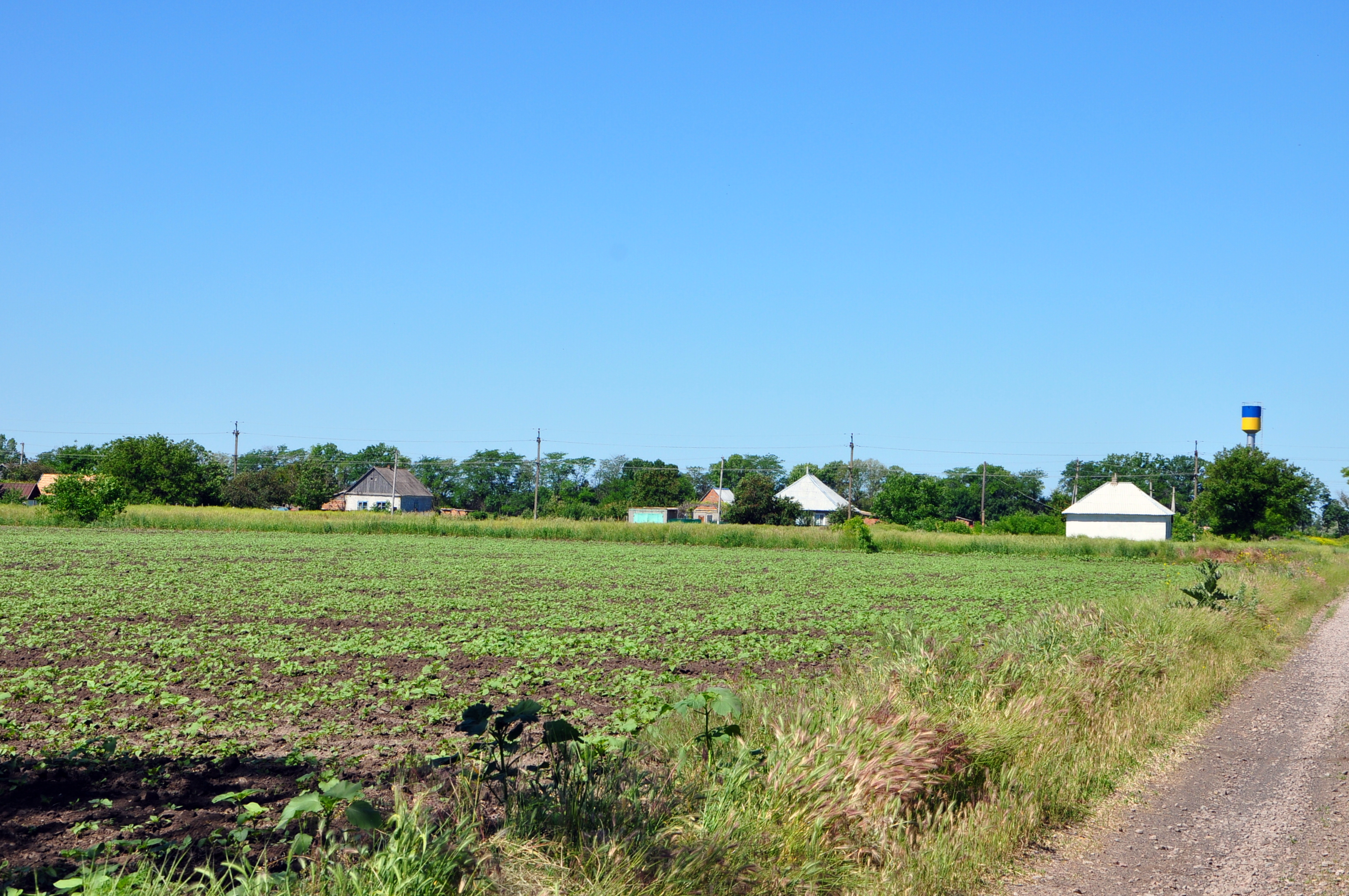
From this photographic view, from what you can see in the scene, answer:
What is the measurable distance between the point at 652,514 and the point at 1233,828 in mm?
91288

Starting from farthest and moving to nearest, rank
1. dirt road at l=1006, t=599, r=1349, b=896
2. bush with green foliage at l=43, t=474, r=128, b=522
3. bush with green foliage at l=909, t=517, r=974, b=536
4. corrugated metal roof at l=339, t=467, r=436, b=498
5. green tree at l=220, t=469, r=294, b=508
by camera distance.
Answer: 1. corrugated metal roof at l=339, t=467, r=436, b=498
2. green tree at l=220, t=469, r=294, b=508
3. bush with green foliage at l=909, t=517, r=974, b=536
4. bush with green foliage at l=43, t=474, r=128, b=522
5. dirt road at l=1006, t=599, r=1349, b=896

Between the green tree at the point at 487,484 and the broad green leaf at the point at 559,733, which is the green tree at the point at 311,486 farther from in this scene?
the broad green leaf at the point at 559,733

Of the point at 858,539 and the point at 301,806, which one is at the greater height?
the point at 301,806

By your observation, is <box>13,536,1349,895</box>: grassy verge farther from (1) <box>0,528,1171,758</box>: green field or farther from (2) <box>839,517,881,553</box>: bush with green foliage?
(2) <box>839,517,881,553</box>: bush with green foliage

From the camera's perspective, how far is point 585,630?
1490 cm

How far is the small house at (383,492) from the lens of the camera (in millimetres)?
107250

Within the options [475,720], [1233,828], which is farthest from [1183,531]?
[475,720]

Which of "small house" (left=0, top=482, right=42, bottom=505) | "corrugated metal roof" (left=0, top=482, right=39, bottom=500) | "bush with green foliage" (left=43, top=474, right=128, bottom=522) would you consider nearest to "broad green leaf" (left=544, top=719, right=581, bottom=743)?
"bush with green foliage" (left=43, top=474, right=128, bottom=522)

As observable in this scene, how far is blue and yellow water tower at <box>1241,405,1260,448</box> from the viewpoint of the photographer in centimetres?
6881

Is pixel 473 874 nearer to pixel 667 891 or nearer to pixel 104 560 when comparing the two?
pixel 667 891

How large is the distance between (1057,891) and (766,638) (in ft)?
31.8

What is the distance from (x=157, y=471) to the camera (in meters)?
79.6

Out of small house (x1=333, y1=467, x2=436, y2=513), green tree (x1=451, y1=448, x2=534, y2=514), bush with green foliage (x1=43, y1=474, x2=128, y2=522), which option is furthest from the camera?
green tree (x1=451, y1=448, x2=534, y2=514)

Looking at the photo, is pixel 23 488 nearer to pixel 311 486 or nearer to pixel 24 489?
pixel 24 489
